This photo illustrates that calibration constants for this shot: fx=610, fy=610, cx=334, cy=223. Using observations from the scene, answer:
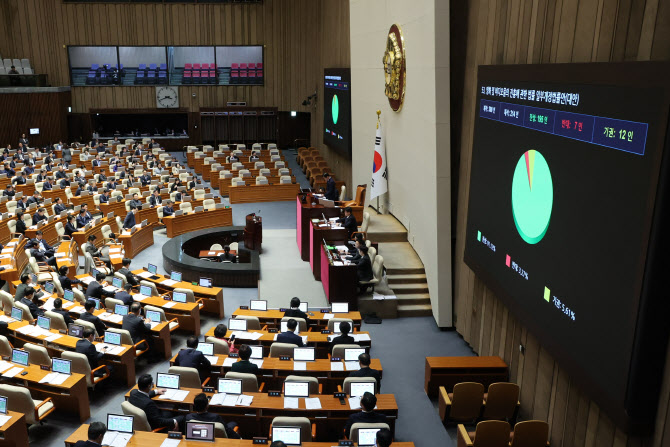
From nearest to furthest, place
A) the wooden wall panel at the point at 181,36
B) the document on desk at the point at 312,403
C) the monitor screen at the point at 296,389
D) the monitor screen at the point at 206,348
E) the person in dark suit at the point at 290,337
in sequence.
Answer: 1. the document on desk at the point at 312,403
2. the monitor screen at the point at 296,389
3. the monitor screen at the point at 206,348
4. the person in dark suit at the point at 290,337
5. the wooden wall panel at the point at 181,36

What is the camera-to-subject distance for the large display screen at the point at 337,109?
2084 cm

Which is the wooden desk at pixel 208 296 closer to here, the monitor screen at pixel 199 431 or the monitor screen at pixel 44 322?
the monitor screen at pixel 44 322

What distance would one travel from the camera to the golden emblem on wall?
1354cm

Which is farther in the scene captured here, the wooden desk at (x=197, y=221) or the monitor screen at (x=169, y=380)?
the wooden desk at (x=197, y=221)

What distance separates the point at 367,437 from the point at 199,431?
1.81m

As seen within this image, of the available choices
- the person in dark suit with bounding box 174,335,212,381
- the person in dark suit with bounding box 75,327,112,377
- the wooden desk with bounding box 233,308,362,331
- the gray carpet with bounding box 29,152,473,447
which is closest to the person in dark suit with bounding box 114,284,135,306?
the gray carpet with bounding box 29,152,473,447

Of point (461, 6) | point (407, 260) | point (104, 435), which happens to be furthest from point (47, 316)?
point (461, 6)

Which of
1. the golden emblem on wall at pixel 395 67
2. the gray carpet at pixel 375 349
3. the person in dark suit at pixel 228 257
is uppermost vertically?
the golden emblem on wall at pixel 395 67

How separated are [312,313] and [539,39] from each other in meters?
5.90

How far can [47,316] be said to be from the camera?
9930 mm

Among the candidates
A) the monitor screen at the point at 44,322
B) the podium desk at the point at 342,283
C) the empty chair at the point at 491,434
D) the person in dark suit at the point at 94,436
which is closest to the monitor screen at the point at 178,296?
the monitor screen at the point at 44,322

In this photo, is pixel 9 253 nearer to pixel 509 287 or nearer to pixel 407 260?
pixel 407 260

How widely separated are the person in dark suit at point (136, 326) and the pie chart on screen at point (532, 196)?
6032 mm

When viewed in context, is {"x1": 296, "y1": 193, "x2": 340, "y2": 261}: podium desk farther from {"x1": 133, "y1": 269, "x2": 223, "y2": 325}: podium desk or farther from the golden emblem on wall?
{"x1": 133, "y1": 269, "x2": 223, "y2": 325}: podium desk
